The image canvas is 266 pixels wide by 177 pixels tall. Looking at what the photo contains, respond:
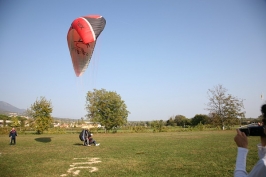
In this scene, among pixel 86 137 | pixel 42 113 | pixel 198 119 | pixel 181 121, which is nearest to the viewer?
pixel 86 137

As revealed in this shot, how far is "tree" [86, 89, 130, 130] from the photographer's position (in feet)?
173

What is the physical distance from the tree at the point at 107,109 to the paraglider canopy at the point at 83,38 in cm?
3977

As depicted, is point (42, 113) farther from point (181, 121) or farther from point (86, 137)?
point (181, 121)

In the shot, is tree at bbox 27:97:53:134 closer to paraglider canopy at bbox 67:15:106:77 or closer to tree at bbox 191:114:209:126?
paraglider canopy at bbox 67:15:106:77

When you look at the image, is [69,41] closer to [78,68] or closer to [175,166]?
[78,68]

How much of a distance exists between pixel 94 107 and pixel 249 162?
4854 cm

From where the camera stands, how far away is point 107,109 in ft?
175

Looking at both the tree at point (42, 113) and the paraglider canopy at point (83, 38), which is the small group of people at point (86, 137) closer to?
the paraglider canopy at point (83, 38)

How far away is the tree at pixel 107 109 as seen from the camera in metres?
52.8

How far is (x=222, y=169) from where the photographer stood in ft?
24.7

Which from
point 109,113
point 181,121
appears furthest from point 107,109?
point 181,121

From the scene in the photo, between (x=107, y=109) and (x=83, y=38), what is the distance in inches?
1684

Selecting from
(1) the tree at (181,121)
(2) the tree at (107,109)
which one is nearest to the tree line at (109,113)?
(2) the tree at (107,109)

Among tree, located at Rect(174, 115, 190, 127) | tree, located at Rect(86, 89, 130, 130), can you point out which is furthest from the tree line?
tree, located at Rect(174, 115, 190, 127)
